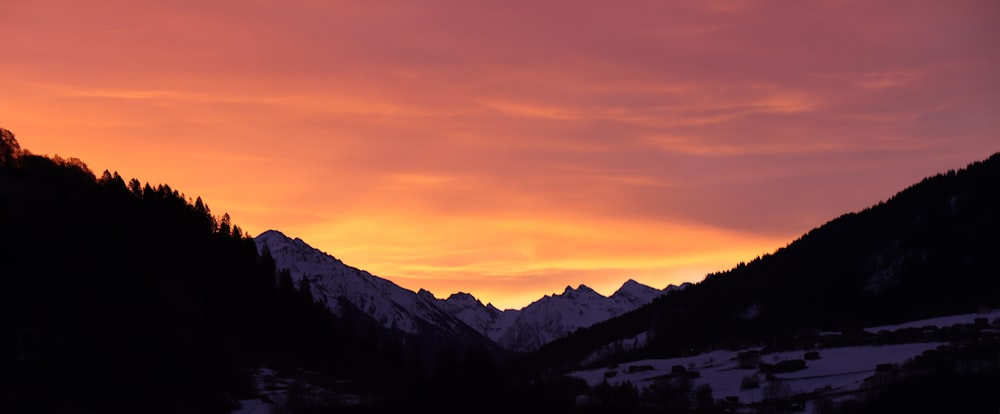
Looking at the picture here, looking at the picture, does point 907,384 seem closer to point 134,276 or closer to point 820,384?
point 820,384

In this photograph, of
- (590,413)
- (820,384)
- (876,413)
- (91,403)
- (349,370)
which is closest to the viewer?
(91,403)

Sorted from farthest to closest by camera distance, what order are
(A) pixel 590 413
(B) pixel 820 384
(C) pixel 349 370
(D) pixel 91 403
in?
(C) pixel 349 370 < (B) pixel 820 384 < (A) pixel 590 413 < (D) pixel 91 403

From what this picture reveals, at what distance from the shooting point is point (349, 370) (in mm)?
189625

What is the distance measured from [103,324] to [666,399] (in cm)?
7975

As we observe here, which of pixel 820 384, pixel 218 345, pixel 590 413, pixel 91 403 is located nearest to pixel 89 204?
pixel 218 345

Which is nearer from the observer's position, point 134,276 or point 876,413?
point 876,413

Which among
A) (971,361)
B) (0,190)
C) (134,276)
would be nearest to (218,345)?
(134,276)

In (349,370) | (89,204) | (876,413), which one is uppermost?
(89,204)

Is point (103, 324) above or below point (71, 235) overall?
below

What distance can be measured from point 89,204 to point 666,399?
9451cm

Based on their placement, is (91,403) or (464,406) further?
(464,406)

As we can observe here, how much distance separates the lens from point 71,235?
593 feet

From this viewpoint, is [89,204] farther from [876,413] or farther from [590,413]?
[876,413]

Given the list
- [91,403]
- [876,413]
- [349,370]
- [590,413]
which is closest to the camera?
[91,403]
